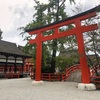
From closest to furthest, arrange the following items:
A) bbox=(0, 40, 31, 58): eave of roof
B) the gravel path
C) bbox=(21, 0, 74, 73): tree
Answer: the gravel path, bbox=(21, 0, 74, 73): tree, bbox=(0, 40, 31, 58): eave of roof

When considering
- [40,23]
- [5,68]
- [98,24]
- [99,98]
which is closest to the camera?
[99,98]

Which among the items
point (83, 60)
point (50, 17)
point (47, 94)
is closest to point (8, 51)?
point (50, 17)

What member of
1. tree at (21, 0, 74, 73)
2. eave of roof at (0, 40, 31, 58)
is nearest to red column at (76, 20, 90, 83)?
tree at (21, 0, 74, 73)

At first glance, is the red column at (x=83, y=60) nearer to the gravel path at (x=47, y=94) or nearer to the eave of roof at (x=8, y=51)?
the gravel path at (x=47, y=94)

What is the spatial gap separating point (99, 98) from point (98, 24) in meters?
4.83

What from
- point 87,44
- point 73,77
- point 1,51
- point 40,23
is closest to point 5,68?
point 1,51

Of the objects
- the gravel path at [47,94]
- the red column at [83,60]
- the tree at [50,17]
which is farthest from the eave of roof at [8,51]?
the red column at [83,60]

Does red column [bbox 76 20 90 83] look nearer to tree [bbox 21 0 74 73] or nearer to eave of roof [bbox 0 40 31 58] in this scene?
tree [bbox 21 0 74 73]

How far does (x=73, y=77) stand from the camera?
1798cm

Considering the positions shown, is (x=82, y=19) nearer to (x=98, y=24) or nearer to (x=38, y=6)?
(x=98, y=24)

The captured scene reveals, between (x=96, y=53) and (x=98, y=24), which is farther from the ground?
(x=98, y=24)

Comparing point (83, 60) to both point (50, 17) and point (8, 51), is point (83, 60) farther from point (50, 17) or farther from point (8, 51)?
point (8, 51)

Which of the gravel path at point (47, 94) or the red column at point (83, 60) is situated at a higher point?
the red column at point (83, 60)

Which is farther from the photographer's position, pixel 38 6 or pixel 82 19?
pixel 38 6
